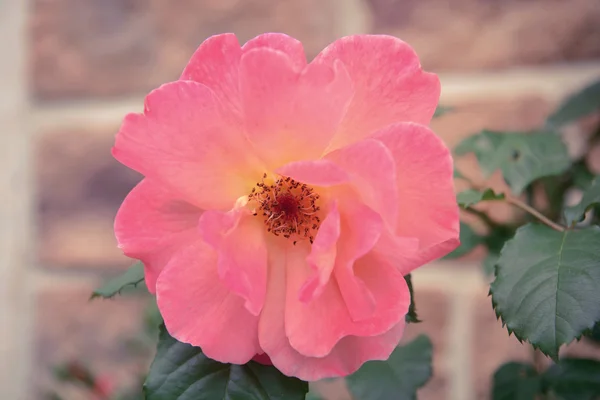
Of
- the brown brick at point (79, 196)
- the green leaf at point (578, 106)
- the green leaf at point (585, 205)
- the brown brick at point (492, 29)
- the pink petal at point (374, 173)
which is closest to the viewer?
the pink petal at point (374, 173)

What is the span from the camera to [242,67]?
274mm

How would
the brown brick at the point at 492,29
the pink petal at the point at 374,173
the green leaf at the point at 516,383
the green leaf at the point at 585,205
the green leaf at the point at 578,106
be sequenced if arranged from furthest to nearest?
the brown brick at the point at 492,29
the green leaf at the point at 578,106
the green leaf at the point at 516,383
the green leaf at the point at 585,205
the pink petal at the point at 374,173

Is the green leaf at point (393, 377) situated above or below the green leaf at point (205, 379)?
below

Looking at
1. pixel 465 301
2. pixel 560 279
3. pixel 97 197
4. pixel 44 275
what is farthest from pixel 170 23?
pixel 560 279

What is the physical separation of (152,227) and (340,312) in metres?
0.11

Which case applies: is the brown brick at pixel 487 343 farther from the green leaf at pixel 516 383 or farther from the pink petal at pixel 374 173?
the pink petal at pixel 374 173

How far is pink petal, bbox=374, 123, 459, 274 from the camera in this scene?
266mm

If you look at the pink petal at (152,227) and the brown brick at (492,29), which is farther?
the brown brick at (492,29)

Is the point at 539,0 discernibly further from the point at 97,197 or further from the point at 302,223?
the point at 97,197

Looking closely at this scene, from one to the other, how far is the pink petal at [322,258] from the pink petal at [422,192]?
3cm

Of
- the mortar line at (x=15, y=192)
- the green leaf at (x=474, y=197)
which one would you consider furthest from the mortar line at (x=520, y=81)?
the mortar line at (x=15, y=192)

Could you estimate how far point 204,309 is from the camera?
0.95ft

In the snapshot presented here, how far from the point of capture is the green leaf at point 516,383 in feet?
1.58

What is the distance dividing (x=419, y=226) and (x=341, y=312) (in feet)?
0.20
